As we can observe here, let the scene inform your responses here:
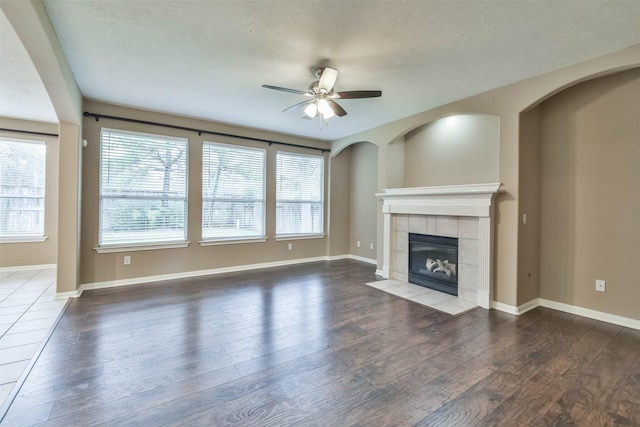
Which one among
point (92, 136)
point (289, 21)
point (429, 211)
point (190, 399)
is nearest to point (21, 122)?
point (92, 136)

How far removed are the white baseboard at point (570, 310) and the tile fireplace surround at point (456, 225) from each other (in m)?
0.21

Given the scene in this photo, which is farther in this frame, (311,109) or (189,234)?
(189,234)

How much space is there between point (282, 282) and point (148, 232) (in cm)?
225

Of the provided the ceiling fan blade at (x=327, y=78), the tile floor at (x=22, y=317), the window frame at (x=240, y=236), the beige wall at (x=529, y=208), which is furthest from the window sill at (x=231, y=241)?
the beige wall at (x=529, y=208)

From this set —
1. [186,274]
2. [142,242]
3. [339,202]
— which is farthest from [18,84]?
[339,202]

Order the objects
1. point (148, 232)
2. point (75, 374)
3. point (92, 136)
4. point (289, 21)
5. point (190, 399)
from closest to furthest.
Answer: point (190, 399) → point (75, 374) → point (289, 21) → point (92, 136) → point (148, 232)

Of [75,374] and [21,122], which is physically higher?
[21,122]

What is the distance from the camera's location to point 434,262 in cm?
434

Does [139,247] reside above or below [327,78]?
below

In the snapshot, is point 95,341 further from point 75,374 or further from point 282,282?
point 282,282

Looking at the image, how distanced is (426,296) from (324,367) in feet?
7.40

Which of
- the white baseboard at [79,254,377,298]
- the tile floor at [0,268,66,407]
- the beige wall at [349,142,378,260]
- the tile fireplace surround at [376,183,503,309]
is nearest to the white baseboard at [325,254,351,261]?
the white baseboard at [79,254,377,298]

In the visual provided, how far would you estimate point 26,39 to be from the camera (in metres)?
2.15

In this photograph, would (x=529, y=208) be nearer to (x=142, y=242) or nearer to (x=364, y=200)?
(x=364, y=200)
